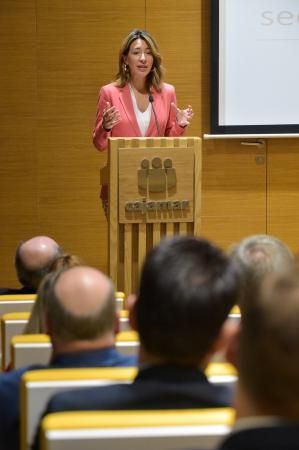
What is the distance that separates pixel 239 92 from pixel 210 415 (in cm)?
575

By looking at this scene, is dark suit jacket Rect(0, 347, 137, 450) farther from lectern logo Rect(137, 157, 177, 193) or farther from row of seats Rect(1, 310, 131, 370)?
lectern logo Rect(137, 157, 177, 193)

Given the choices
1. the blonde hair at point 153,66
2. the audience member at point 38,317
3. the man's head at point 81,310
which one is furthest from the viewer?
the blonde hair at point 153,66

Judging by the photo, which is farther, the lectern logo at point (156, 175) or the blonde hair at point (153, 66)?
the blonde hair at point (153, 66)

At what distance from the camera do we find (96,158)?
7160mm

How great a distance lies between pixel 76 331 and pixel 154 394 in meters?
0.44

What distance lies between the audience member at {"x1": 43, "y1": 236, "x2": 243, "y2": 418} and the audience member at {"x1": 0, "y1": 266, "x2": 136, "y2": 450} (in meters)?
0.31

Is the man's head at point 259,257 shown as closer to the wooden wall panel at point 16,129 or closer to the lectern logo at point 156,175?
the lectern logo at point 156,175

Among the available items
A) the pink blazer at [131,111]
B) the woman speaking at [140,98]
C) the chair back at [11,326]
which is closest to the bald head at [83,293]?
the chair back at [11,326]

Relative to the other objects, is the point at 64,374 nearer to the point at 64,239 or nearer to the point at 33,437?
the point at 33,437

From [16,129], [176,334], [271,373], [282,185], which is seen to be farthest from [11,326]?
[282,185]

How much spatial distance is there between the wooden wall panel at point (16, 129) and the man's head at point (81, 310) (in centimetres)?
508

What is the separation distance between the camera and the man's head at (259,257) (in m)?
2.61

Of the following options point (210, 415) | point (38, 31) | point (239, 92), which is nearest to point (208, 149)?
point (239, 92)

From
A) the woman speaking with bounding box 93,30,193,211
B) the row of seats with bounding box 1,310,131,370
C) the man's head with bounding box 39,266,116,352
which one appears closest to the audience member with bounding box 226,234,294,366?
the row of seats with bounding box 1,310,131,370
